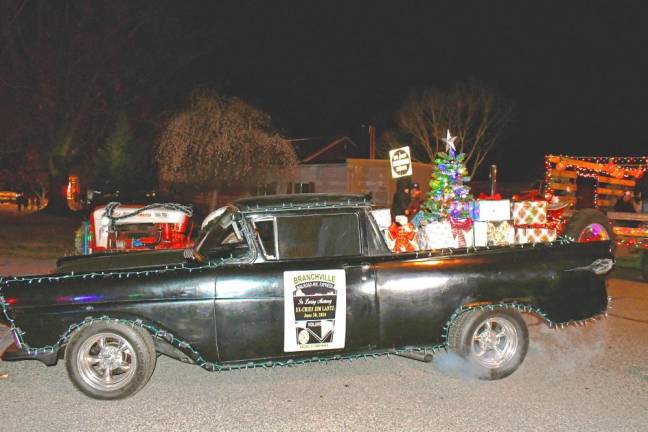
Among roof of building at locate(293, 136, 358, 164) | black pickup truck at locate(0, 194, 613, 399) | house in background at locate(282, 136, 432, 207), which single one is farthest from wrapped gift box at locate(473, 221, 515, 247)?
roof of building at locate(293, 136, 358, 164)

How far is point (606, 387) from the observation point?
16.9 feet

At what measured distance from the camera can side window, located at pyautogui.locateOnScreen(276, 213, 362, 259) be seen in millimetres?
5066

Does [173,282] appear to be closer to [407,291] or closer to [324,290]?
[324,290]

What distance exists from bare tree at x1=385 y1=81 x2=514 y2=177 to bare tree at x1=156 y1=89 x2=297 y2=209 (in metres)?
21.9

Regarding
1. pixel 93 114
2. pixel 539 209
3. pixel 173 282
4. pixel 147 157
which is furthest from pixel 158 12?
pixel 173 282

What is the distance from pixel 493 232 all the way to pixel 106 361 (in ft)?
17.4

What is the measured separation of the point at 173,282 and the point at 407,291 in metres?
2.04

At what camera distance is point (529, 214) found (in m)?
8.41

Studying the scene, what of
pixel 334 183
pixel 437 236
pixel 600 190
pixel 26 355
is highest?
pixel 334 183

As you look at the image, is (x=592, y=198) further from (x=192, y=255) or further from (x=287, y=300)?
(x=192, y=255)

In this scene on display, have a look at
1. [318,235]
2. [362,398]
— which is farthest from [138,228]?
[362,398]

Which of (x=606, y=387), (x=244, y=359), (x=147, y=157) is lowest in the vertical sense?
(x=606, y=387)

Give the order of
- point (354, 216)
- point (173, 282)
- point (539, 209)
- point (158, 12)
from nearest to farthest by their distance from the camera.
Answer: point (173, 282), point (354, 216), point (539, 209), point (158, 12)

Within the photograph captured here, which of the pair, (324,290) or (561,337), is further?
(561,337)
